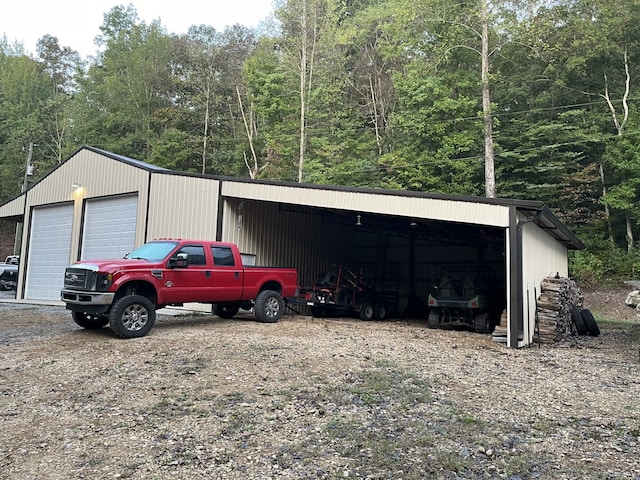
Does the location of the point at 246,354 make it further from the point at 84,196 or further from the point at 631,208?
the point at 631,208

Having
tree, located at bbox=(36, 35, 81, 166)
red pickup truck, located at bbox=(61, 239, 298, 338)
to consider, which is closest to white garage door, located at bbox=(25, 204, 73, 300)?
red pickup truck, located at bbox=(61, 239, 298, 338)

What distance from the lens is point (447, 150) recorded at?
23.7m

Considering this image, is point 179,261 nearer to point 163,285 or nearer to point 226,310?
point 163,285

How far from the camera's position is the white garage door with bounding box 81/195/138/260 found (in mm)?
15680

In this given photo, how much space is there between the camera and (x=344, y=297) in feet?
49.9

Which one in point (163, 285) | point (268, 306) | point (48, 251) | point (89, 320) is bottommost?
point (89, 320)

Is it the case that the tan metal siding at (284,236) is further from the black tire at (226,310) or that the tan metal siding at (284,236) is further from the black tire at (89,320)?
the black tire at (89,320)

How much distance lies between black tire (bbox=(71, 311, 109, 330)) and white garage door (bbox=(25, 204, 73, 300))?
9.34m

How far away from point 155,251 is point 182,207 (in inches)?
189

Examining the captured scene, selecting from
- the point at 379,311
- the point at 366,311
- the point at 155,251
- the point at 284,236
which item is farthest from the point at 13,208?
the point at 379,311

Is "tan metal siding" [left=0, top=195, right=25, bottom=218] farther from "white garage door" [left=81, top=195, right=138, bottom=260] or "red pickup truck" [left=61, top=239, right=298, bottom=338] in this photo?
"red pickup truck" [left=61, top=239, right=298, bottom=338]

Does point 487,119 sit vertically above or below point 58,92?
below

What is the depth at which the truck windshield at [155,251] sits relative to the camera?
951 centimetres

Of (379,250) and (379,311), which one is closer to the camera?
(379,311)
